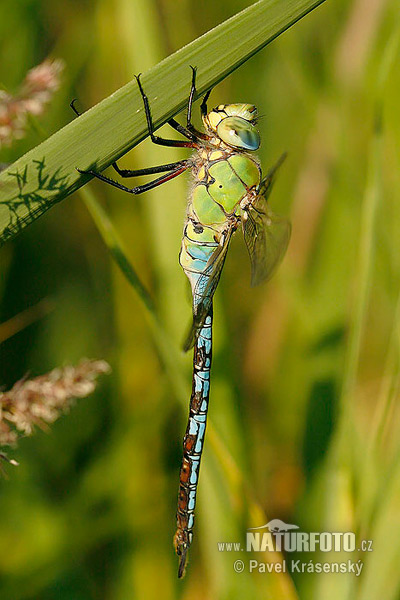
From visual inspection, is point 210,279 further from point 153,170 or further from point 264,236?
point 153,170

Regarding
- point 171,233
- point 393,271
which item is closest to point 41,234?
point 171,233

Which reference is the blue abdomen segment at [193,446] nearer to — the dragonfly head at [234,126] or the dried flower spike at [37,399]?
the dragonfly head at [234,126]

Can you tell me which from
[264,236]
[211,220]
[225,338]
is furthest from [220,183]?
[225,338]

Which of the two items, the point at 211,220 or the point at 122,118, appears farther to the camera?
the point at 211,220

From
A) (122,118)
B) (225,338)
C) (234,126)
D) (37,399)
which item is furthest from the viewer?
(225,338)

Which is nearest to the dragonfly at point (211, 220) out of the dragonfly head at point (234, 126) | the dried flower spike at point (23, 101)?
the dragonfly head at point (234, 126)

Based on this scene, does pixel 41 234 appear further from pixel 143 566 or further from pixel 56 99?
pixel 143 566

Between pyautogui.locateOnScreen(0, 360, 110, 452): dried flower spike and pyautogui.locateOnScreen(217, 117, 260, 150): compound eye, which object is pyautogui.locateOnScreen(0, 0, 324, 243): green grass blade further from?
pyautogui.locateOnScreen(217, 117, 260, 150): compound eye

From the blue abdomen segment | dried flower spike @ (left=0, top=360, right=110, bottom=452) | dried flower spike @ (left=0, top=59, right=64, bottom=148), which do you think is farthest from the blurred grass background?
dried flower spike @ (left=0, top=59, right=64, bottom=148)
